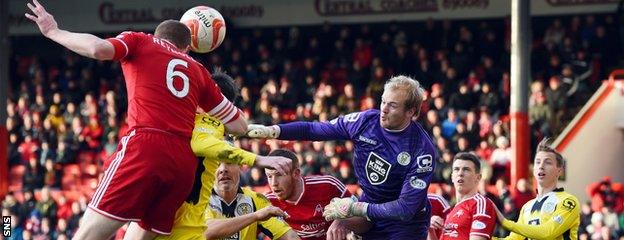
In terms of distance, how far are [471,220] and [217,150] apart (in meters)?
2.20

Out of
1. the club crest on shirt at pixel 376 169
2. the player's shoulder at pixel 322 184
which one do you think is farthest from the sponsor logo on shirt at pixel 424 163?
the player's shoulder at pixel 322 184

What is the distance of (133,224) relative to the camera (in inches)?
310

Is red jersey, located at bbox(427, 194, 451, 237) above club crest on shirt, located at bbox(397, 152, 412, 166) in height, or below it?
below

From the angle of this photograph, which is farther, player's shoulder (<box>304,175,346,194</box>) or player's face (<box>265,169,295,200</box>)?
player's shoulder (<box>304,175,346,194</box>)

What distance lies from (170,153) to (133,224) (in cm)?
56

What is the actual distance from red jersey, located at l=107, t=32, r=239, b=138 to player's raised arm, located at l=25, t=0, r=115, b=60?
0.56ft

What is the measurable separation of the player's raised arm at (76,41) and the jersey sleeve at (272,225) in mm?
2113

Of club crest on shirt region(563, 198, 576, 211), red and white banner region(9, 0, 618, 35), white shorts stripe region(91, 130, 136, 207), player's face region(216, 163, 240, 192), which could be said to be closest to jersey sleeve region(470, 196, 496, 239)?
club crest on shirt region(563, 198, 576, 211)

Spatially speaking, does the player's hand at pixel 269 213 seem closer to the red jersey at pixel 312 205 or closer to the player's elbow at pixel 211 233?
the player's elbow at pixel 211 233

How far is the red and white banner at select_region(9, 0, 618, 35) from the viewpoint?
2558 centimetres

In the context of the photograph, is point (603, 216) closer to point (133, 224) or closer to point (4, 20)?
point (133, 224)

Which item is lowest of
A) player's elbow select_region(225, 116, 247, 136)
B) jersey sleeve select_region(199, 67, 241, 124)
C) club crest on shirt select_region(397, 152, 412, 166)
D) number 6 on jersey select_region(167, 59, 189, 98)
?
club crest on shirt select_region(397, 152, 412, 166)

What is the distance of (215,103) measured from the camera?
795cm

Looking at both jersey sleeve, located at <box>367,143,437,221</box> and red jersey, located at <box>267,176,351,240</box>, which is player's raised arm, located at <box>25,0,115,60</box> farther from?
red jersey, located at <box>267,176,351,240</box>
